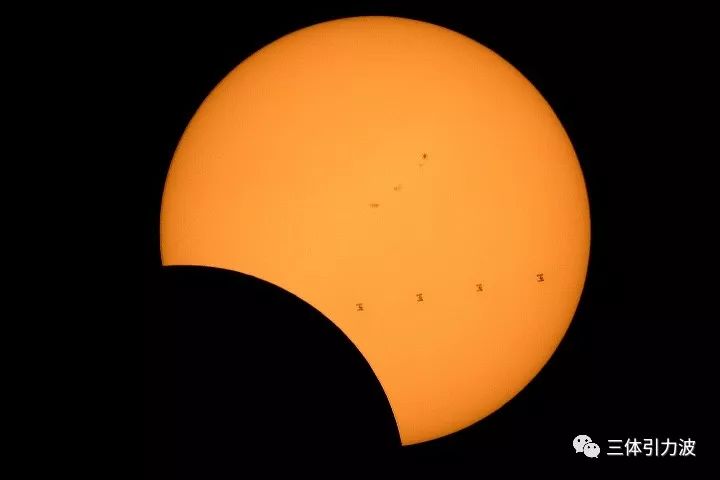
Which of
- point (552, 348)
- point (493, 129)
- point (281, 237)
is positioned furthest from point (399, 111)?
point (552, 348)

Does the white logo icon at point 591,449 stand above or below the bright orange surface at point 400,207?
below

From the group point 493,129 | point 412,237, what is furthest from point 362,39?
point 412,237

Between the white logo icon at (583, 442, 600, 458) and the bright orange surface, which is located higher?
the bright orange surface

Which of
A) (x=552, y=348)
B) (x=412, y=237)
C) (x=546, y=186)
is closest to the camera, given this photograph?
(x=412, y=237)

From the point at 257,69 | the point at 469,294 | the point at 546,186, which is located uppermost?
the point at 257,69

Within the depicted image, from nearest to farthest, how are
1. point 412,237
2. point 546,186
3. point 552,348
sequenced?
1. point 412,237
2. point 546,186
3. point 552,348

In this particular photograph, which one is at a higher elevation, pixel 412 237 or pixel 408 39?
pixel 408 39

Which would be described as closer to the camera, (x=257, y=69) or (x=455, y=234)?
(x=455, y=234)

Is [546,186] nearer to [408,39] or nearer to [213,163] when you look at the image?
[408,39]
